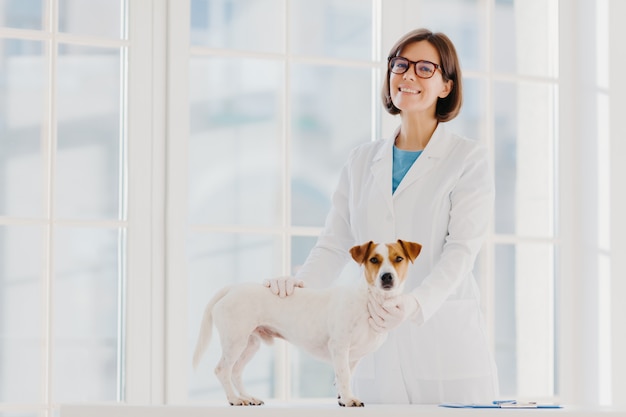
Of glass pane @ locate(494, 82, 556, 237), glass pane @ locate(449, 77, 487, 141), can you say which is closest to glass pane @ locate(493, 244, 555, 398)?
glass pane @ locate(494, 82, 556, 237)

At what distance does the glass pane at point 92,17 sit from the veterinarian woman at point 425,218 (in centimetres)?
136

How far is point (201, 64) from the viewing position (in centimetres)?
325

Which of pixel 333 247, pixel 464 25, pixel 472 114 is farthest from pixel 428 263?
pixel 464 25

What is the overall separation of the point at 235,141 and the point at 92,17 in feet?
2.05

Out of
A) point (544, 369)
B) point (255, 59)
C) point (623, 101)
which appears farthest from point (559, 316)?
point (255, 59)

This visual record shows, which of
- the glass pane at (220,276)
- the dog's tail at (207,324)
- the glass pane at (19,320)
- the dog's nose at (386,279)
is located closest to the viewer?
the dog's nose at (386,279)

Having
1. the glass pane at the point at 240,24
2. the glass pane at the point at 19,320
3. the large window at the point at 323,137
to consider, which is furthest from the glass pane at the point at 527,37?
the glass pane at the point at 19,320

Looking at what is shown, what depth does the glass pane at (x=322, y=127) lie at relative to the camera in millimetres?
3408

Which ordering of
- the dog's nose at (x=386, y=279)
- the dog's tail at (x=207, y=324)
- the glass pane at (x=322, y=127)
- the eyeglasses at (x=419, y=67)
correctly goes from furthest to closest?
1. the glass pane at (x=322, y=127)
2. the eyeglasses at (x=419, y=67)
3. the dog's tail at (x=207, y=324)
4. the dog's nose at (x=386, y=279)

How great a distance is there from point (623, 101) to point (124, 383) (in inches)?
79.9

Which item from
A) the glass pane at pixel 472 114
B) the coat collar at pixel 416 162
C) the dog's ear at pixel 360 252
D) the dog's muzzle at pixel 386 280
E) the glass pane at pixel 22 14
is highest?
the glass pane at pixel 22 14

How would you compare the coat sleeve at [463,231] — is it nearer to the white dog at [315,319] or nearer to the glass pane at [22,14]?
the white dog at [315,319]

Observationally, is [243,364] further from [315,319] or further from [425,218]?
[425,218]

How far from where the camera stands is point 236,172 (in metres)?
3.30
